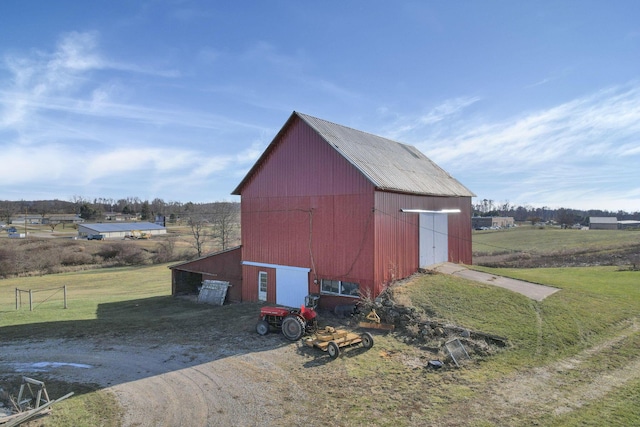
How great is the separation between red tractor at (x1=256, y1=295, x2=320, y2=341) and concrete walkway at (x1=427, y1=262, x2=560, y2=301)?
8.77 m

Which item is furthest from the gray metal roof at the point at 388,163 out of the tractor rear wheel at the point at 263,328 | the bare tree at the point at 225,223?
the bare tree at the point at 225,223

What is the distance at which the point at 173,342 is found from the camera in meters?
15.1

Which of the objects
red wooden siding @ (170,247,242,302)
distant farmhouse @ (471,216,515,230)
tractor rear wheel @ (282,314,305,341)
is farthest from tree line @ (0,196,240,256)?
distant farmhouse @ (471,216,515,230)

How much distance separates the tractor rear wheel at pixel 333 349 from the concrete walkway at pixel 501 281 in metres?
9.84

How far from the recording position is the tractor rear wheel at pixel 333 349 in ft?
41.0

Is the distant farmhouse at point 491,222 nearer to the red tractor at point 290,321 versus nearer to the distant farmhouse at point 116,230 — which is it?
the distant farmhouse at point 116,230

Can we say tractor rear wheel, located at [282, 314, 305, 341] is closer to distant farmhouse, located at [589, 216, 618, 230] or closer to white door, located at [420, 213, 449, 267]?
white door, located at [420, 213, 449, 267]

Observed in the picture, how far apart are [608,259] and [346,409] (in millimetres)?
33637

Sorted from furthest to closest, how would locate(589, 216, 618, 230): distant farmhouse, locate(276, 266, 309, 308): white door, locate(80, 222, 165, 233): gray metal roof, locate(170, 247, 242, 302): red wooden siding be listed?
1. locate(589, 216, 618, 230): distant farmhouse
2. locate(80, 222, 165, 233): gray metal roof
3. locate(170, 247, 242, 302): red wooden siding
4. locate(276, 266, 309, 308): white door

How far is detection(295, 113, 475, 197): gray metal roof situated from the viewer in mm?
18844

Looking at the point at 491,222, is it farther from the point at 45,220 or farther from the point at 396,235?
the point at 45,220

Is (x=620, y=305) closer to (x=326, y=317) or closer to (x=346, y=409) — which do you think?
(x=326, y=317)

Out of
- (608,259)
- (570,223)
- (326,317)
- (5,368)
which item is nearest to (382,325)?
(326,317)

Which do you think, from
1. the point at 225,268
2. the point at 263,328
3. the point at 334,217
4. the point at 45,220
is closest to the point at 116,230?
the point at 45,220
